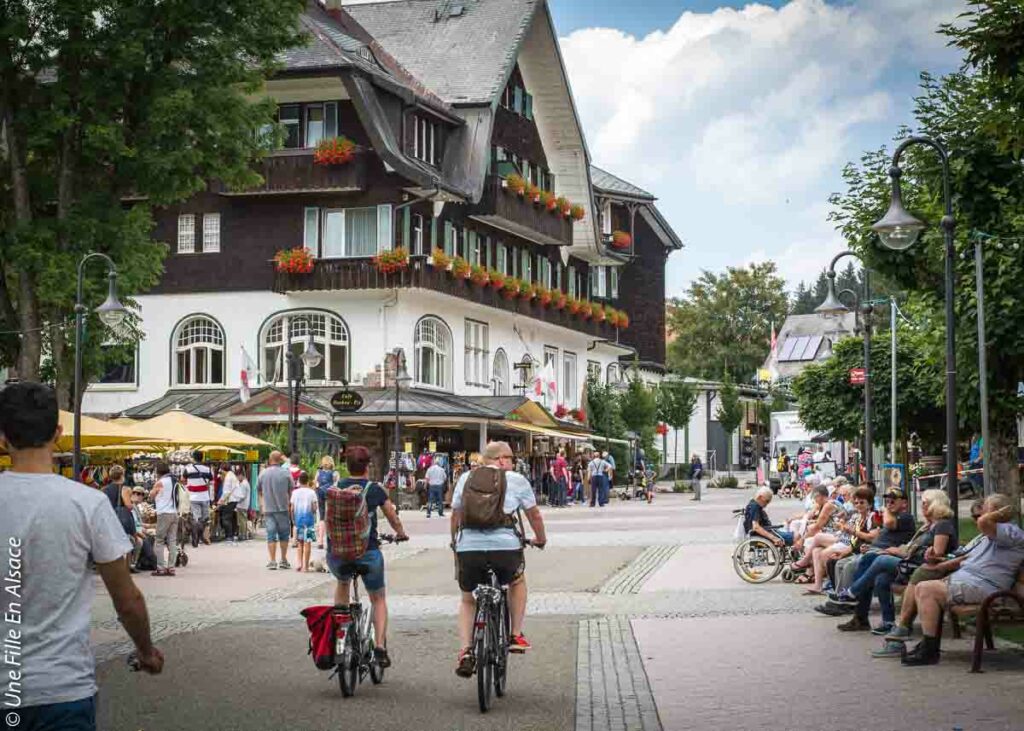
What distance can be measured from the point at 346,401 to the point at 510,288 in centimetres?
1271

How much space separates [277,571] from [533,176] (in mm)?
37935

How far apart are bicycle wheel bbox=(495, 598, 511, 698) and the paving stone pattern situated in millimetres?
528

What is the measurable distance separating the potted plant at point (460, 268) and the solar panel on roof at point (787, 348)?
72.2 metres

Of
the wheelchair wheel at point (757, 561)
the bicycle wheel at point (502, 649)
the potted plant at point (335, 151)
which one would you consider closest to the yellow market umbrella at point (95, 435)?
the wheelchair wheel at point (757, 561)

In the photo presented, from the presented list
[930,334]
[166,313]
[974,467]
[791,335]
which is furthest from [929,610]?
[791,335]

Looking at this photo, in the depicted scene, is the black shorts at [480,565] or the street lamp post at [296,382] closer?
the black shorts at [480,565]

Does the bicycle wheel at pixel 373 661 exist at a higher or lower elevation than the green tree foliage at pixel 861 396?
lower

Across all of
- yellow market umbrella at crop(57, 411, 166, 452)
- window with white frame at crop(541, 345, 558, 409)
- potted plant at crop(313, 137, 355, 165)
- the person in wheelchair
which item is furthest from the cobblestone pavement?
window with white frame at crop(541, 345, 558, 409)

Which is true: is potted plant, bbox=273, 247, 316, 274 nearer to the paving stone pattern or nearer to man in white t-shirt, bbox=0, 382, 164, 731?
the paving stone pattern

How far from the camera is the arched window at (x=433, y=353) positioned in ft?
172

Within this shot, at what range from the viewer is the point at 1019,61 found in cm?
1445

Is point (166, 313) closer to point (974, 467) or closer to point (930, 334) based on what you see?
point (974, 467)

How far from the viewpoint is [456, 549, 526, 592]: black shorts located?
11367 mm

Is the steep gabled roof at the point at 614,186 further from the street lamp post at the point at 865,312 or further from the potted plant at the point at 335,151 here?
the street lamp post at the point at 865,312
